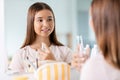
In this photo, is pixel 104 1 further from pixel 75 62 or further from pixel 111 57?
pixel 75 62

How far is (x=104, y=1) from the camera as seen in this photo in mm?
715

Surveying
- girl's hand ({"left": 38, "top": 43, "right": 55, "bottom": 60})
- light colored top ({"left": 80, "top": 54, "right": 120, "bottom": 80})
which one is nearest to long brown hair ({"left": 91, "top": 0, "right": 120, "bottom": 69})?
light colored top ({"left": 80, "top": 54, "right": 120, "bottom": 80})

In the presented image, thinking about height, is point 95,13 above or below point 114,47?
above

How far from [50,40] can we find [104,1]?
1.62 ft

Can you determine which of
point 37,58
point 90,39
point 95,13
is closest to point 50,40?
point 37,58

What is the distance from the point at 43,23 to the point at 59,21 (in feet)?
0.28

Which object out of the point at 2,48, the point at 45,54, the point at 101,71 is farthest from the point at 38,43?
the point at 101,71

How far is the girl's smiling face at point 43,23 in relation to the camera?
1126mm

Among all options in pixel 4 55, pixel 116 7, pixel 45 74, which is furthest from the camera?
pixel 4 55

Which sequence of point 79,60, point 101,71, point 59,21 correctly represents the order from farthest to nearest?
point 59,21 → point 79,60 → point 101,71

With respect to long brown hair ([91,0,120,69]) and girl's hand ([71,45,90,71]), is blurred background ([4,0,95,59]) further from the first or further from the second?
long brown hair ([91,0,120,69])

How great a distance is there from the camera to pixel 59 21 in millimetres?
1164

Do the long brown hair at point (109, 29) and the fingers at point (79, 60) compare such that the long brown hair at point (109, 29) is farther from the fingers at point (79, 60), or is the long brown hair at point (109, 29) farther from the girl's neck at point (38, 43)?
the girl's neck at point (38, 43)

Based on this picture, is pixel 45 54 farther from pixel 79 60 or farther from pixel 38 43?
pixel 79 60
